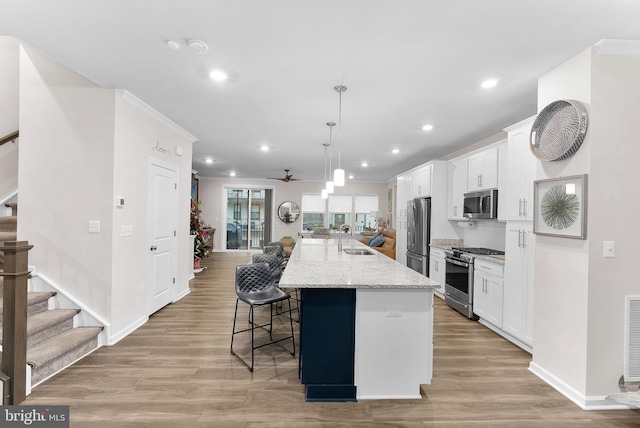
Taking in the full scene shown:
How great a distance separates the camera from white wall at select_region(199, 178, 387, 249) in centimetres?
1016

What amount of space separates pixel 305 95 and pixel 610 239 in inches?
114

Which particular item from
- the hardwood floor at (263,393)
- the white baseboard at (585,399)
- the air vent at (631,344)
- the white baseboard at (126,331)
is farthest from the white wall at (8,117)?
the air vent at (631,344)

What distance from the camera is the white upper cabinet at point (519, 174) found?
10.4ft

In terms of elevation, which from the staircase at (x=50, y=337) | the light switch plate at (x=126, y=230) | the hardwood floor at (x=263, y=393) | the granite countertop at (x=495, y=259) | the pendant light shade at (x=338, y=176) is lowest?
the hardwood floor at (x=263, y=393)

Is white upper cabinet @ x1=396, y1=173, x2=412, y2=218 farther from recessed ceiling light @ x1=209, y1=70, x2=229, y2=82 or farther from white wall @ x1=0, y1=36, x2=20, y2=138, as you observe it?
white wall @ x1=0, y1=36, x2=20, y2=138

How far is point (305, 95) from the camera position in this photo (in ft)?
10.6

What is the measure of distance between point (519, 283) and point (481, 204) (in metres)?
1.29

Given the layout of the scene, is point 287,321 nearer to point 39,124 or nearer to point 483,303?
point 483,303

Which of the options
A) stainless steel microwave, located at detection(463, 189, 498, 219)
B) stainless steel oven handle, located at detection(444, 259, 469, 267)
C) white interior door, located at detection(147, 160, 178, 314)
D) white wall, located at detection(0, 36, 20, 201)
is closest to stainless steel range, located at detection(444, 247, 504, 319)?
stainless steel oven handle, located at detection(444, 259, 469, 267)

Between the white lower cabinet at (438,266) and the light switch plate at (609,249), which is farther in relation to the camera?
the white lower cabinet at (438,266)

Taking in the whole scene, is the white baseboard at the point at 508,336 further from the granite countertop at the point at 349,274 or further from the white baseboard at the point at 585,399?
the granite countertop at the point at 349,274

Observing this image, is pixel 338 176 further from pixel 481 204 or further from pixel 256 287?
pixel 481 204

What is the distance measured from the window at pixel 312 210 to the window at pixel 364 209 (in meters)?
1.24

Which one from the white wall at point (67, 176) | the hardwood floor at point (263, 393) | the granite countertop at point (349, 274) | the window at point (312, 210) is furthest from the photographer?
the window at point (312, 210)
